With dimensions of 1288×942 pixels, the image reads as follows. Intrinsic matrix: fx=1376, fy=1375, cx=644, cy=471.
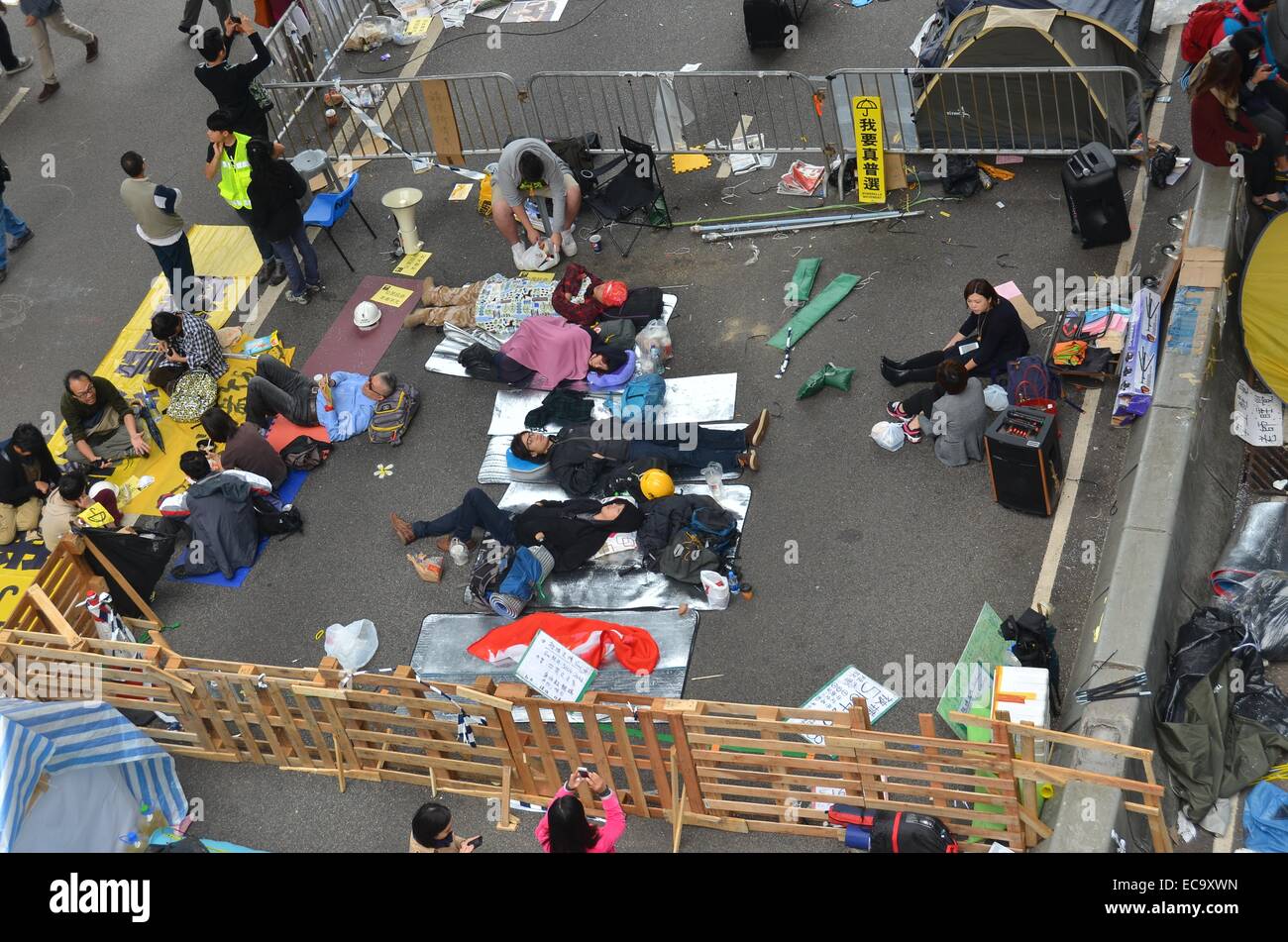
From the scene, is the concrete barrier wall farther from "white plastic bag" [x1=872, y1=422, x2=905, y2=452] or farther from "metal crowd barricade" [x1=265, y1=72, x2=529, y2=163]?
"metal crowd barricade" [x1=265, y1=72, x2=529, y2=163]

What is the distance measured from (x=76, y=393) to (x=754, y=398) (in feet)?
21.8

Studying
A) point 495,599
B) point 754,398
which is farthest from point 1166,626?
point 495,599

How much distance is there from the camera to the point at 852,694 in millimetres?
10586

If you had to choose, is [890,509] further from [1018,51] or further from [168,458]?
[168,458]

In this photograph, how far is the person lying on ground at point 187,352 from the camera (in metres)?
14.3

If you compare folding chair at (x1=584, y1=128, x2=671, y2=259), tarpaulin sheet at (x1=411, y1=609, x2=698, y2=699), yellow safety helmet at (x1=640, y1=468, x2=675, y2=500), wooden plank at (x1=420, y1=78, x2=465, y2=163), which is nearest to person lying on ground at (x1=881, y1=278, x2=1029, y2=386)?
yellow safety helmet at (x1=640, y1=468, x2=675, y2=500)

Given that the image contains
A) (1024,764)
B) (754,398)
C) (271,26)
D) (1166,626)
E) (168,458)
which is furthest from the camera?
(271,26)

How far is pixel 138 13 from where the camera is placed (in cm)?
2044

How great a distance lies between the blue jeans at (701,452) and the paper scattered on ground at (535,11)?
836 cm

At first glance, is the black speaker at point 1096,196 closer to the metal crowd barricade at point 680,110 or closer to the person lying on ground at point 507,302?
the metal crowd barricade at point 680,110

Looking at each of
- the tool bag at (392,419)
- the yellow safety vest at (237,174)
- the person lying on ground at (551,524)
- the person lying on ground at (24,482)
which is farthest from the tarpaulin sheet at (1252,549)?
the person lying on ground at (24,482)

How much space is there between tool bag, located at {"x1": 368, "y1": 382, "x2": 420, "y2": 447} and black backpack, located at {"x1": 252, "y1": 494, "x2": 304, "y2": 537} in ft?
3.89

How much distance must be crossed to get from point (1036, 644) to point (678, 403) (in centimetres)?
454

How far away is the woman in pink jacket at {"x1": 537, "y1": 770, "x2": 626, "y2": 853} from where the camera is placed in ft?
27.2
